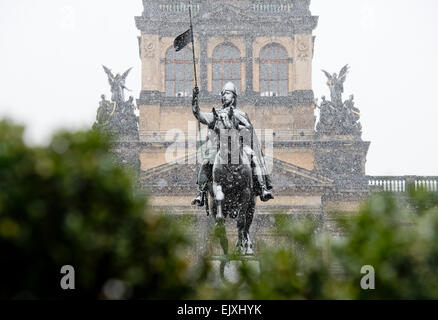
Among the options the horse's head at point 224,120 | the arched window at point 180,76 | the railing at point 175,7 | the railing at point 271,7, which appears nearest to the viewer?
the horse's head at point 224,120

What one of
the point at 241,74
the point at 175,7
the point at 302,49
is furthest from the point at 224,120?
the point at 175,7

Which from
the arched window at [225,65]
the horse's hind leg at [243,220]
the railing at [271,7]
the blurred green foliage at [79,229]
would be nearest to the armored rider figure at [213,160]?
the horse's hind leg at [243,220]

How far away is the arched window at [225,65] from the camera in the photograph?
4622cm

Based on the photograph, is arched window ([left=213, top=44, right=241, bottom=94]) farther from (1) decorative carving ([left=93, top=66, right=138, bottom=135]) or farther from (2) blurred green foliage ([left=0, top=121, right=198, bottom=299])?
(2) blurred green foliage ([left=0, top=121, right=198, bottom=299])

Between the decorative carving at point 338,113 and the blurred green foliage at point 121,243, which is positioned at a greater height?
the decorative carving at point 338,113

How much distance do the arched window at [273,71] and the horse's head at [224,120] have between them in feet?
113

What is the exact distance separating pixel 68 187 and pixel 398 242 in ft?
5.76

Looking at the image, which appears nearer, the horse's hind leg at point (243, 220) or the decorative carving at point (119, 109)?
the horse's hind leg at point (243, 220)

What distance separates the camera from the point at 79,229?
13.7 feet

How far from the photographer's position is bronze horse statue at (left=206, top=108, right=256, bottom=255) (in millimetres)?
11469

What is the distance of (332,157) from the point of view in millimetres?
43469

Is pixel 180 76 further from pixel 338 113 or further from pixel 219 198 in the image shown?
pixel 219 198

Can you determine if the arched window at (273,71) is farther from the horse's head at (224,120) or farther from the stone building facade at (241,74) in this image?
the horse's head at (224,120)
